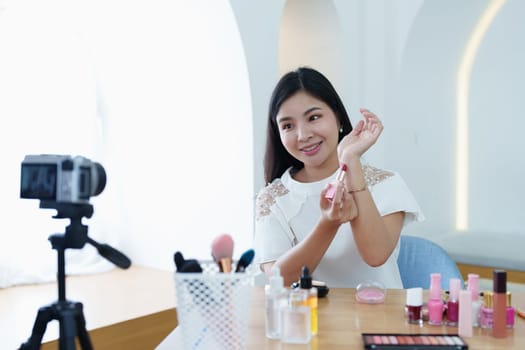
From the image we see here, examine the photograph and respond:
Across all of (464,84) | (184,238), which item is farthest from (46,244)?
(464,84)

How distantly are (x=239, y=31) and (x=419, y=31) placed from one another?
1181mm

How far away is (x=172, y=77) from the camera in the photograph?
2898 millimetres

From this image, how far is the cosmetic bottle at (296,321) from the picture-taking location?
1129mm

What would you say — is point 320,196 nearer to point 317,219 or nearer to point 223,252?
point 317,219

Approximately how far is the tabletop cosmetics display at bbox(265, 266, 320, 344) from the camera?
1.21ft

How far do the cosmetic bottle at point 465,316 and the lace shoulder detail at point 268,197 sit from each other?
28.9 inches

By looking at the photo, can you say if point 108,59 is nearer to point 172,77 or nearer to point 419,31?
point 172,77

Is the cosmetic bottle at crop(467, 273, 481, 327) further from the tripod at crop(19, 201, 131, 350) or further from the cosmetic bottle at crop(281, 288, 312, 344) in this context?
the tripod at crop(19, 201, 131, 350)

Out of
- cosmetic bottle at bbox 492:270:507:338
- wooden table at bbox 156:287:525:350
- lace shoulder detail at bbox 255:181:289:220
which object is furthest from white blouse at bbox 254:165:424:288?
cosmetic bottle at bbox 492:270:507:338

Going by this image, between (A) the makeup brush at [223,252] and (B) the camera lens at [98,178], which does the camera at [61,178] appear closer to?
(B) the camera lens at [98,178]

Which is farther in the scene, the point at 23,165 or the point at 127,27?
the point at 127,27

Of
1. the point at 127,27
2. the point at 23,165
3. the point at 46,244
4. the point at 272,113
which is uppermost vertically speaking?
the point at 127,27

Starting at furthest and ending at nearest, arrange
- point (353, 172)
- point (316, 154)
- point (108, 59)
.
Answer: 1. point (108, 59)
2. point (316, 154)
3. point (353, 172)

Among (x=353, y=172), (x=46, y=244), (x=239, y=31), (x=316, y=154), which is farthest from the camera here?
(x=46, y=244)
